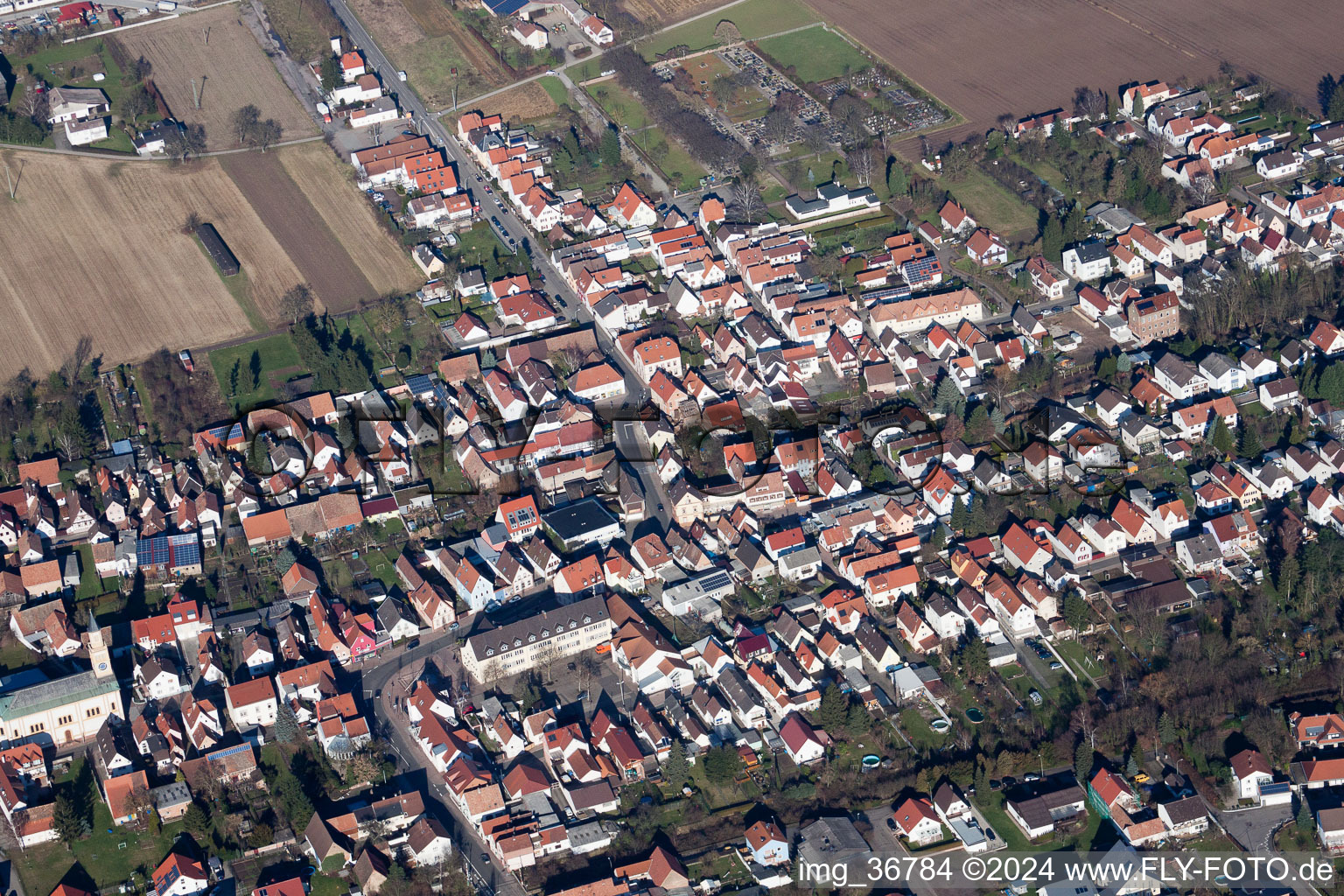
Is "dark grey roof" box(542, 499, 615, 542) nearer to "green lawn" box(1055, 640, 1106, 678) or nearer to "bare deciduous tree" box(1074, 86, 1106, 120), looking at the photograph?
"green lawn" box(1055, 640, 1106, 678)

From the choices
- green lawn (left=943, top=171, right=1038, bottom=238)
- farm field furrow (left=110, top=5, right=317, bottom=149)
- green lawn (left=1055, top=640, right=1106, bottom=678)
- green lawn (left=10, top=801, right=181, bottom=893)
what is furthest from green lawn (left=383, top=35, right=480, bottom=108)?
green lawn (left=10, top=801, right=181, bottom=893)

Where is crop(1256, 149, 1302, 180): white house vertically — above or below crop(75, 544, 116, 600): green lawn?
above

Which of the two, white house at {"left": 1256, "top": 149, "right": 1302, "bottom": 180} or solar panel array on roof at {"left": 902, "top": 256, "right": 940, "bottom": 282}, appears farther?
white house at {"left": 1256, "top": 149, "right": 1302, "bottom": 180}

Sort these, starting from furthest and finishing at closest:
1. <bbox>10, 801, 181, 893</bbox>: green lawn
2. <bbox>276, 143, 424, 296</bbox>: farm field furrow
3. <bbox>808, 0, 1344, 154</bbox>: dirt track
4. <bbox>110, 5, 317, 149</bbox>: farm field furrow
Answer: <bbox>110, 5, 317, 149</bbox>: farm field furrow
<bbox>808, 0, 1344, 154</bbox>: dirt track
<bbox>276, 143, 424, 296</bbox>: farm field furrow
<bbox>10, 801, 181, 893</bbox>: green lawn

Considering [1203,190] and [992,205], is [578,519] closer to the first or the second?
[992,205]

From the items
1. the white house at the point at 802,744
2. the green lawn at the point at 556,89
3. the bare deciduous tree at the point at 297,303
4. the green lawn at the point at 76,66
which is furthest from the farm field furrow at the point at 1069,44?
the white house at the point at 802,744
